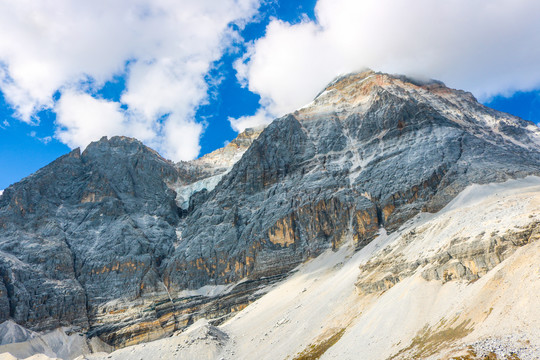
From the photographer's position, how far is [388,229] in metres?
95.6

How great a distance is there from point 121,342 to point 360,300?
70.2 meters

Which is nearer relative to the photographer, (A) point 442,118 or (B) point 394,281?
(B) point 394,281

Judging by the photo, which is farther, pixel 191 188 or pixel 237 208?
pixel 191 188

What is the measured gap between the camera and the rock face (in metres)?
103

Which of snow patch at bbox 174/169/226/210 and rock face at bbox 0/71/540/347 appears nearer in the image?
rock face at bbox 0/71/540/347

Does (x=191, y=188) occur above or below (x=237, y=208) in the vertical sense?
above

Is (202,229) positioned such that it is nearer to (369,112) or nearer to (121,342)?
(121,342)

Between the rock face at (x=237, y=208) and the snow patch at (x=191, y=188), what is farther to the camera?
the snow patch at (x=191, y=188)

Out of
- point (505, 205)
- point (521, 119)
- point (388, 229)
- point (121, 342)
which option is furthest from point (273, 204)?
point (521, 119)

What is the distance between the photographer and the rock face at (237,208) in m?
103

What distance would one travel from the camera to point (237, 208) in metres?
130

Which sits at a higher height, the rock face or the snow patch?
the snow patch

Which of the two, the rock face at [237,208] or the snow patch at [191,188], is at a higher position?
the snow patch at [191,188]

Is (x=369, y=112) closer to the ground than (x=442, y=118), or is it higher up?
higher up
